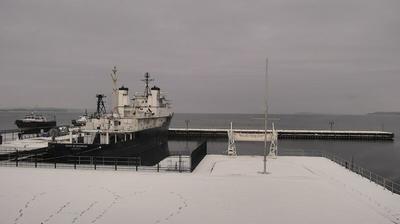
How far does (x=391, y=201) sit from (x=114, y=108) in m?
34.8

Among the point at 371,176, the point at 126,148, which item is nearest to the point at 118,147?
the point at 126,148

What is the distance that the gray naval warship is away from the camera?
29.4 meters

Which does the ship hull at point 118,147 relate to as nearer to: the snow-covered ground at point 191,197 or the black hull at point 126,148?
the black hull at point 126,148

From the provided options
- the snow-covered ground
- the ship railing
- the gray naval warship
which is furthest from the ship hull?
the ship railing

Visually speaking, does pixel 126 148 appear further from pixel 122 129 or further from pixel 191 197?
pixel 191 197

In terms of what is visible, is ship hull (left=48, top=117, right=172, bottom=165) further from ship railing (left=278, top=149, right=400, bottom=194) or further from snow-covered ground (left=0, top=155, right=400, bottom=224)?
ship railing (left=278, top=149, right=400, bottom=194)

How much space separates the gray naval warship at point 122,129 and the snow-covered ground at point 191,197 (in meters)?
7.00

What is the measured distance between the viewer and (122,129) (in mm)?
36188

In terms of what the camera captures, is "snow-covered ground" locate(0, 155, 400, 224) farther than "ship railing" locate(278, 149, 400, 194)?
No

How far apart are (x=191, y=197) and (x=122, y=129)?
21311 millimetres

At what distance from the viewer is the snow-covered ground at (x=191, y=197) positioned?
13406 millimetres

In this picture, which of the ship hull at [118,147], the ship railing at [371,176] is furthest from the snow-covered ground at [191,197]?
the ship hull at [118,147]

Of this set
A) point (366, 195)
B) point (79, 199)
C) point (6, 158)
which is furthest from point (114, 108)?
point (366, 195)

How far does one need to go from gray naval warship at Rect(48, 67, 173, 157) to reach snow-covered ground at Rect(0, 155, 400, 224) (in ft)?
Result: 23.0
